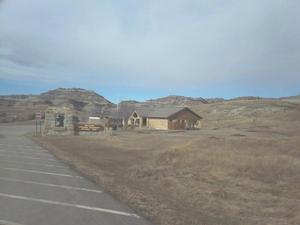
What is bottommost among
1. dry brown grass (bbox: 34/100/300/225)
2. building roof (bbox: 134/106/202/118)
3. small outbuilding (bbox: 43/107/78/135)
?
dry brown grass (bbox: 34/100/300/225)

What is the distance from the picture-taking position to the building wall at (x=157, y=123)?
9388 centimetres

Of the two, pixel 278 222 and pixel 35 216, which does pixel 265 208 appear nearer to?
pixel 278 222

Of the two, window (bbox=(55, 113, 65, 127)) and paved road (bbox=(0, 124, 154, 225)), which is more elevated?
window (bbox=(55, 113, 65, 127))

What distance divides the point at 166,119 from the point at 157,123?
2.88 m

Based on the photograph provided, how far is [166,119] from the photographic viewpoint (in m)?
93.8

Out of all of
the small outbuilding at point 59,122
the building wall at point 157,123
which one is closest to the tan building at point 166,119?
the building wall at point 157,123

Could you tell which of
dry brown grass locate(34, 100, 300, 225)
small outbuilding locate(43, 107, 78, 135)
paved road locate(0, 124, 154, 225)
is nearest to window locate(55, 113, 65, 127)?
small outbuilding locate(43, 107, 78, 135)

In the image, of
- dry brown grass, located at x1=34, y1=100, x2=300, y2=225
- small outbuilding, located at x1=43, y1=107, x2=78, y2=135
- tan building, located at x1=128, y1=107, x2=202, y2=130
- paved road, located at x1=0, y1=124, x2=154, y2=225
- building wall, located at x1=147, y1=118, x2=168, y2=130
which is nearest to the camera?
paved road, located at x1=0, y1=124, x2=154, y2=225

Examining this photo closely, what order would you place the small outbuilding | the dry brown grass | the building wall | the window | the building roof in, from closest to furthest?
the dry brown grass
the small outbuilding
the window
the building wall
the building roof

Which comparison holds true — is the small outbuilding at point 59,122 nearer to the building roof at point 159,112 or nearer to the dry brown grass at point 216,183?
the building roof at point 159,112

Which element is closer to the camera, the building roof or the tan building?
the tan building

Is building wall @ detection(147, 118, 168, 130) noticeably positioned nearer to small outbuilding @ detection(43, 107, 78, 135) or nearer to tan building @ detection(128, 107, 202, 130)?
tan building @ detection(128, 107, 202, 130)

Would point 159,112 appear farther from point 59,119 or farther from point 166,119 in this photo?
point 59,119

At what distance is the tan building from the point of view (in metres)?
94.1
